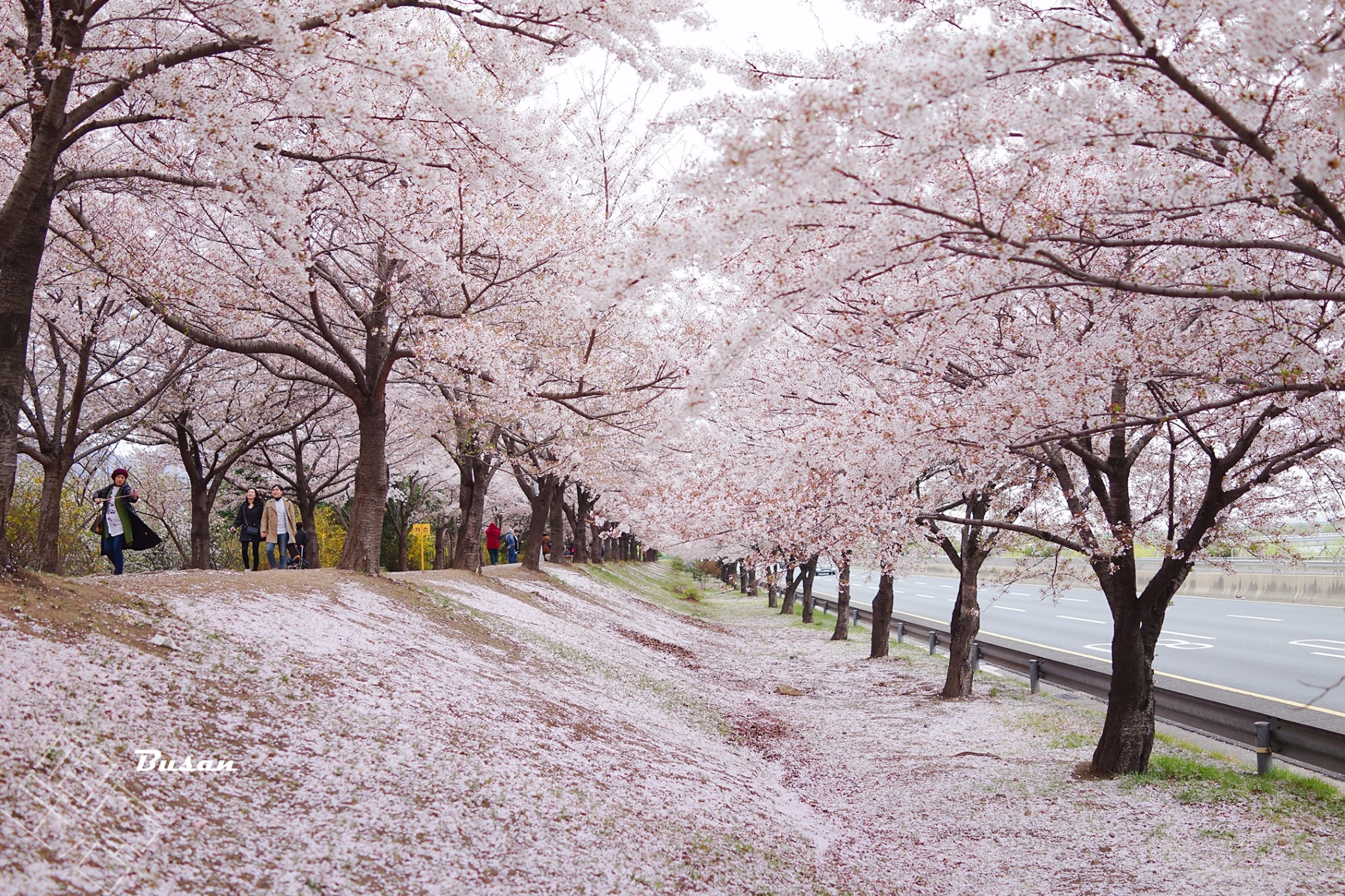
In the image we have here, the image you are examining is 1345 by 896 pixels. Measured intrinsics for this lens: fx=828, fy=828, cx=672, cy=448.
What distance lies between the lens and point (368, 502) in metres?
12.8

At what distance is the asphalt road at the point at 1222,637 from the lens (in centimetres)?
1278

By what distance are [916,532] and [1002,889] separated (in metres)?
6.23

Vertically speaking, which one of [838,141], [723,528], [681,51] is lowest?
[723,528]

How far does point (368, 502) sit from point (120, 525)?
3.58 metres

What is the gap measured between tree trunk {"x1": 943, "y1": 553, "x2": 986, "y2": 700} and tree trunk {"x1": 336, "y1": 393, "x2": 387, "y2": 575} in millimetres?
9425

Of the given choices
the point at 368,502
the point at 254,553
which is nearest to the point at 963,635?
the point at 368,502

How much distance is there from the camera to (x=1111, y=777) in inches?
330

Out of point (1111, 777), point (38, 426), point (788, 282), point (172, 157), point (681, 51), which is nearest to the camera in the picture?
point (788, 282)

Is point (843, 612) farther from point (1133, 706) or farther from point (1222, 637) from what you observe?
point (1133, 706)

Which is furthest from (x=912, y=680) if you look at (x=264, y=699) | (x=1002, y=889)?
(x=264, y=699)

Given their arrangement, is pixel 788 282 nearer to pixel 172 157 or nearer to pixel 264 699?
pixel 264 699

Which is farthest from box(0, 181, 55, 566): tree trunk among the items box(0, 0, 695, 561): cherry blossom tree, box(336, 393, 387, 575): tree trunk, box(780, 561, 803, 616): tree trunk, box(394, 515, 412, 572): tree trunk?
box(780, 561, 803, 616): tree trunk

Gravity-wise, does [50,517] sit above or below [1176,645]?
above

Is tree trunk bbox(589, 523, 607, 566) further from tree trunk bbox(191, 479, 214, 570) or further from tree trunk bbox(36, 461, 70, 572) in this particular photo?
tree trunk bbox(36, 461, 70, 572)
